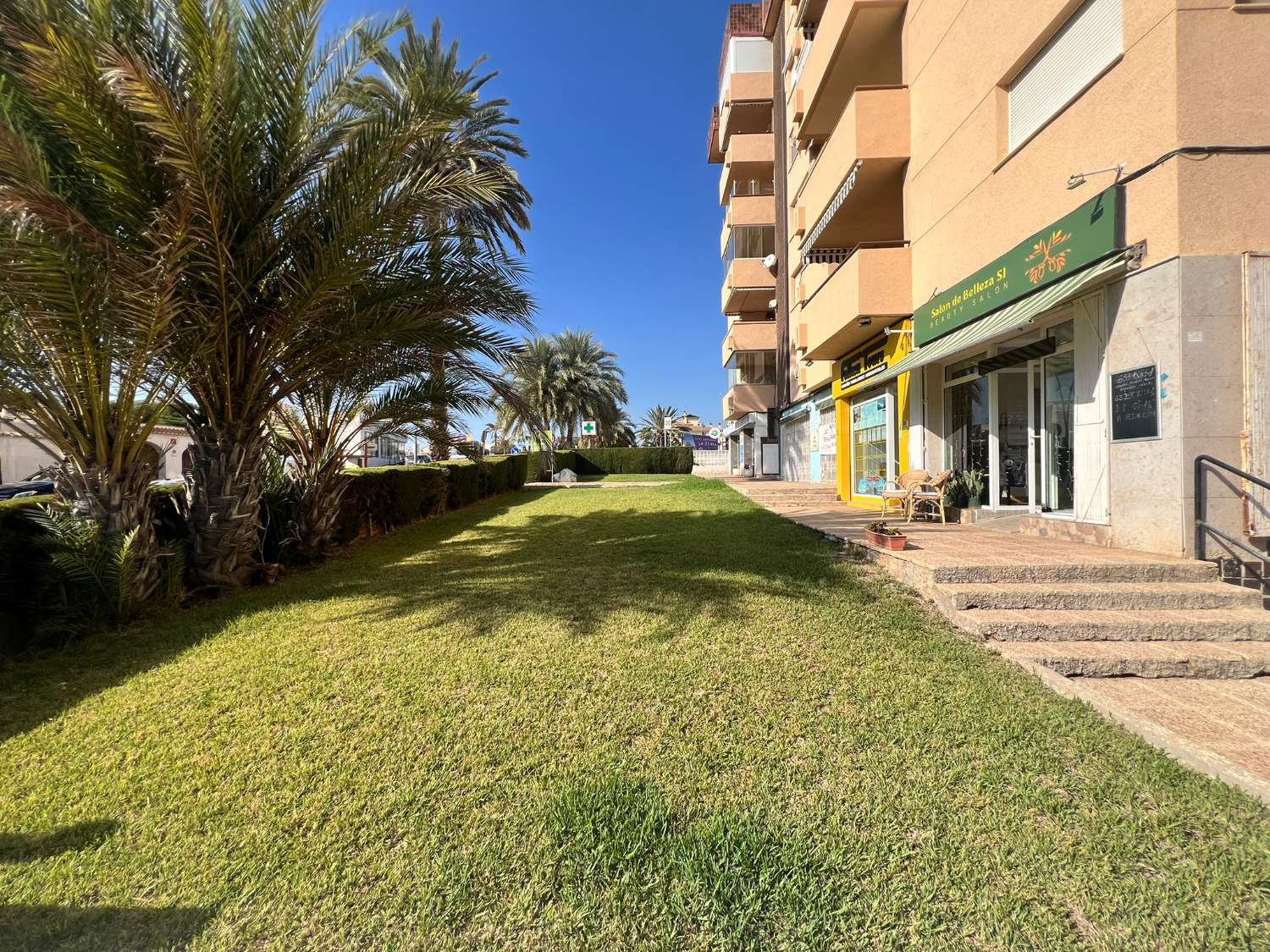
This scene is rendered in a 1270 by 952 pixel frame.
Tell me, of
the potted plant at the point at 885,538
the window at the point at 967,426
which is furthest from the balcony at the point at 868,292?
the potted plant at the point at 885,538

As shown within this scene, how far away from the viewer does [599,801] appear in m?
2.37

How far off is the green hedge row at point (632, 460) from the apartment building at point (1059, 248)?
90.5ft

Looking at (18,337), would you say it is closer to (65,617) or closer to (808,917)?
(65,617)

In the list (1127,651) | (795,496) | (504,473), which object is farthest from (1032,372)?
(504,473)

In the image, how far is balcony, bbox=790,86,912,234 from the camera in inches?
392

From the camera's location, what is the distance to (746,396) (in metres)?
25.6

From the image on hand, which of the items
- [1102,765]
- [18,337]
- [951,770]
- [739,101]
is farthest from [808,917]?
[739,101]

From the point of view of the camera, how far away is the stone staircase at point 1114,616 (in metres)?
3.60

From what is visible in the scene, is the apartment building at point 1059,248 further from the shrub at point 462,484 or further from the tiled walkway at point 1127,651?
the shrub at point 462,484

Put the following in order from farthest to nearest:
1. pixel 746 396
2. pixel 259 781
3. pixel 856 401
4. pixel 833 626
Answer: pixel 746 396 → pixel 856 401 → pixel 833 626 → pixel 259 781

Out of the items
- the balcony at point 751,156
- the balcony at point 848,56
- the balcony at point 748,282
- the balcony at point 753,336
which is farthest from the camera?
the balcony at point 753,336

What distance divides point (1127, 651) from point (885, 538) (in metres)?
2.51

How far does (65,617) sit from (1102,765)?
24.7 feet

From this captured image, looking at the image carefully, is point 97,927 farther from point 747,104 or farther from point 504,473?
point 747,104
